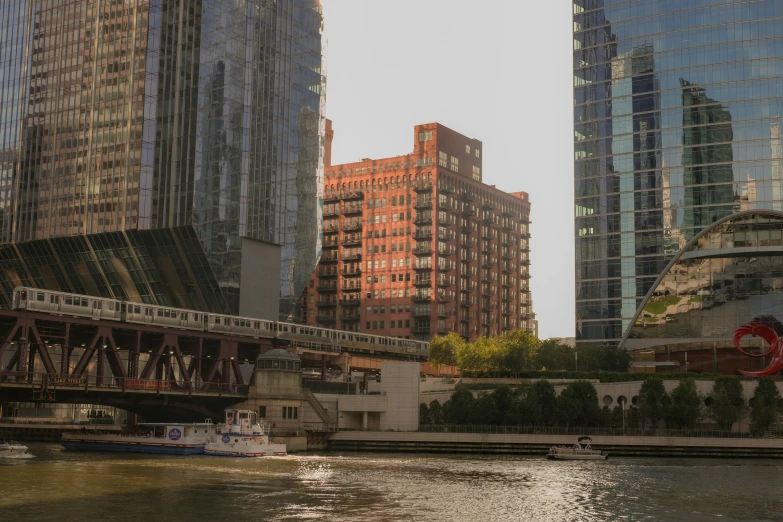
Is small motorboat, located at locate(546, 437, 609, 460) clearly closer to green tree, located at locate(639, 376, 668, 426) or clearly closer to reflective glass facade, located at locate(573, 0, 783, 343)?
green tree, located at locate(639, 376, 668, 426)

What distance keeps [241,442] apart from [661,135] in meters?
101

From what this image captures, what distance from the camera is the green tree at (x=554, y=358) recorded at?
168 metres

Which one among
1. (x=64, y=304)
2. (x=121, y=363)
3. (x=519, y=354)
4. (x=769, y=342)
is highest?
(x=64, y=304)

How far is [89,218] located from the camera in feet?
575

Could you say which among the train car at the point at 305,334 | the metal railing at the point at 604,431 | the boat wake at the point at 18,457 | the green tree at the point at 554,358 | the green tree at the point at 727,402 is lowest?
the boat wake at the point at 18,457

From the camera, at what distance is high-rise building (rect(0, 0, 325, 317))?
Result: 16962 cm

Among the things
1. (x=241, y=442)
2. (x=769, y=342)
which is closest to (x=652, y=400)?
(x=769, y=342)

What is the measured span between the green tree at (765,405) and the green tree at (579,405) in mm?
19111

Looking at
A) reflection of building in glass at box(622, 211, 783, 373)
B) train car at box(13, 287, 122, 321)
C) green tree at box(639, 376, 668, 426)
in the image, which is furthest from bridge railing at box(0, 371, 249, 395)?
reflection of building in glass at box(622, 211, 783, 373)

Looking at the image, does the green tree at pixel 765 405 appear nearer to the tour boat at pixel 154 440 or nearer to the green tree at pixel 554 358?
the green tree at pixel 554 358

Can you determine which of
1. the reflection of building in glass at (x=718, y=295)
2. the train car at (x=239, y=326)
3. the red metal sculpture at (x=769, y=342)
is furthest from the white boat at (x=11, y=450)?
the reflection of building in glass at (x=718, y=295)

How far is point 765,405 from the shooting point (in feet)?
433

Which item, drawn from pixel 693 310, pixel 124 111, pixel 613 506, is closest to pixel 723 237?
pixel 693 310

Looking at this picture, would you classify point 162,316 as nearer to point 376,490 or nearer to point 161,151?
point 161,151
